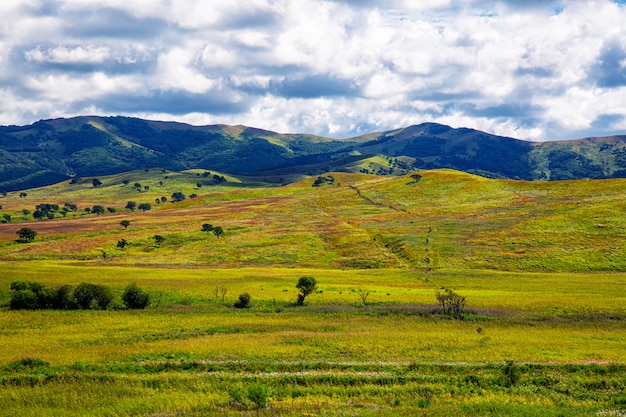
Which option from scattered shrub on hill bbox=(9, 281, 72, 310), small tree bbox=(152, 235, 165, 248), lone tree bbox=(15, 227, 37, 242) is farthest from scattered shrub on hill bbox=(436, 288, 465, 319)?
lone tree bbox=(15, 227, 37, 242)

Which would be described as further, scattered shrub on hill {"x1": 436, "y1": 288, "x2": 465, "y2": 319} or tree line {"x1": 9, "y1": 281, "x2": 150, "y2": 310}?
tree line {"x1": 9, "y1": 281, "x2": 150, "y2": 310}

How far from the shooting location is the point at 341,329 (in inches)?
1837

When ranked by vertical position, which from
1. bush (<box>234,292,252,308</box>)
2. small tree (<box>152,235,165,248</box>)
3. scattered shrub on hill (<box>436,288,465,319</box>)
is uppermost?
small tree (<box>152,235,165,248</box>)

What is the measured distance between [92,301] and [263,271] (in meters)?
39.3

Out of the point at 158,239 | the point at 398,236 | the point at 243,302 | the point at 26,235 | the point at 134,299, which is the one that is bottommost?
the point at 243,302

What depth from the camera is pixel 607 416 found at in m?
22.6

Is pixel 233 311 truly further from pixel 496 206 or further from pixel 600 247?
pixel 496 206

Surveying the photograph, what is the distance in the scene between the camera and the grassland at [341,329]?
85.3 ft

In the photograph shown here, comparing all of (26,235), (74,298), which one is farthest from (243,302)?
(26,235)

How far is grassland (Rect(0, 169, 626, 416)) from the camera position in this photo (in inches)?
1023

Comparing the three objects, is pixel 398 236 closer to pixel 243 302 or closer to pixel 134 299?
pixel 243 302

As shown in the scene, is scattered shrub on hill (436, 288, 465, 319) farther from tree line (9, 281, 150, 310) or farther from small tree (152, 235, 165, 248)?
small tree (152, 235, 165, 248)

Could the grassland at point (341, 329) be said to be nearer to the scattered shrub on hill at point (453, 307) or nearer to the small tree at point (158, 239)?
the scattered shrub on hill at point (453, 307)

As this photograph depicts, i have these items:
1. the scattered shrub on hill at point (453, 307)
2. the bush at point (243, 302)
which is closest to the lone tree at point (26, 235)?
the bush at point (243, 302)
